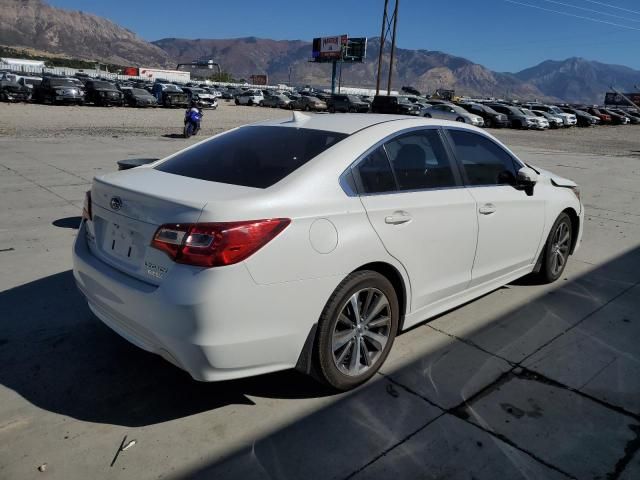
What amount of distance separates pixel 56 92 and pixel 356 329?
33.2m

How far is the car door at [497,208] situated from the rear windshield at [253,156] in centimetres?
117

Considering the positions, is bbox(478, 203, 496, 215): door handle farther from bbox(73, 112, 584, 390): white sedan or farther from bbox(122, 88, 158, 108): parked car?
bbox(122, 88, 158, 108): parked car

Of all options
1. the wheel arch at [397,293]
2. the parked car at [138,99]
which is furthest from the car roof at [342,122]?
the parked car at [138,99]

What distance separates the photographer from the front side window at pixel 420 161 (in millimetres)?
3426

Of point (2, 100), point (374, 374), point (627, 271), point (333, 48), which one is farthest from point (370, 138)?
point (333, 48)

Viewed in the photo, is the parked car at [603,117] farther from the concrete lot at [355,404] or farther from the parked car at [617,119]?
the concrete lot at [355,404]

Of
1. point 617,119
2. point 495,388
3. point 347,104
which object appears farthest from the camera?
point 617,119

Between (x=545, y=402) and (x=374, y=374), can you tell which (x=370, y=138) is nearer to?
(x=374, y=374)

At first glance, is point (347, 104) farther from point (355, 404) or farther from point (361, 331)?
point (355, 404)

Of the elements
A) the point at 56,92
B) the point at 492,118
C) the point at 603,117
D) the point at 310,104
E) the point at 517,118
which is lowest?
the point at 56,92

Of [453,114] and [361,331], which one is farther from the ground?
[453,114]

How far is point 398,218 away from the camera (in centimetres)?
320

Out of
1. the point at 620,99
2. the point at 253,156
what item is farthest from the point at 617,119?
the point at 253,156

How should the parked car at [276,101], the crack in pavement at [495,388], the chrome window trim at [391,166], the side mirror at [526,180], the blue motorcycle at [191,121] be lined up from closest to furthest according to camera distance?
the crack in pavement at [495,388]
the chrome window trim at [391,166]
the side mirror at [526,180]
the blue motorcycle at [191,121]
the parked car at [276,101]
